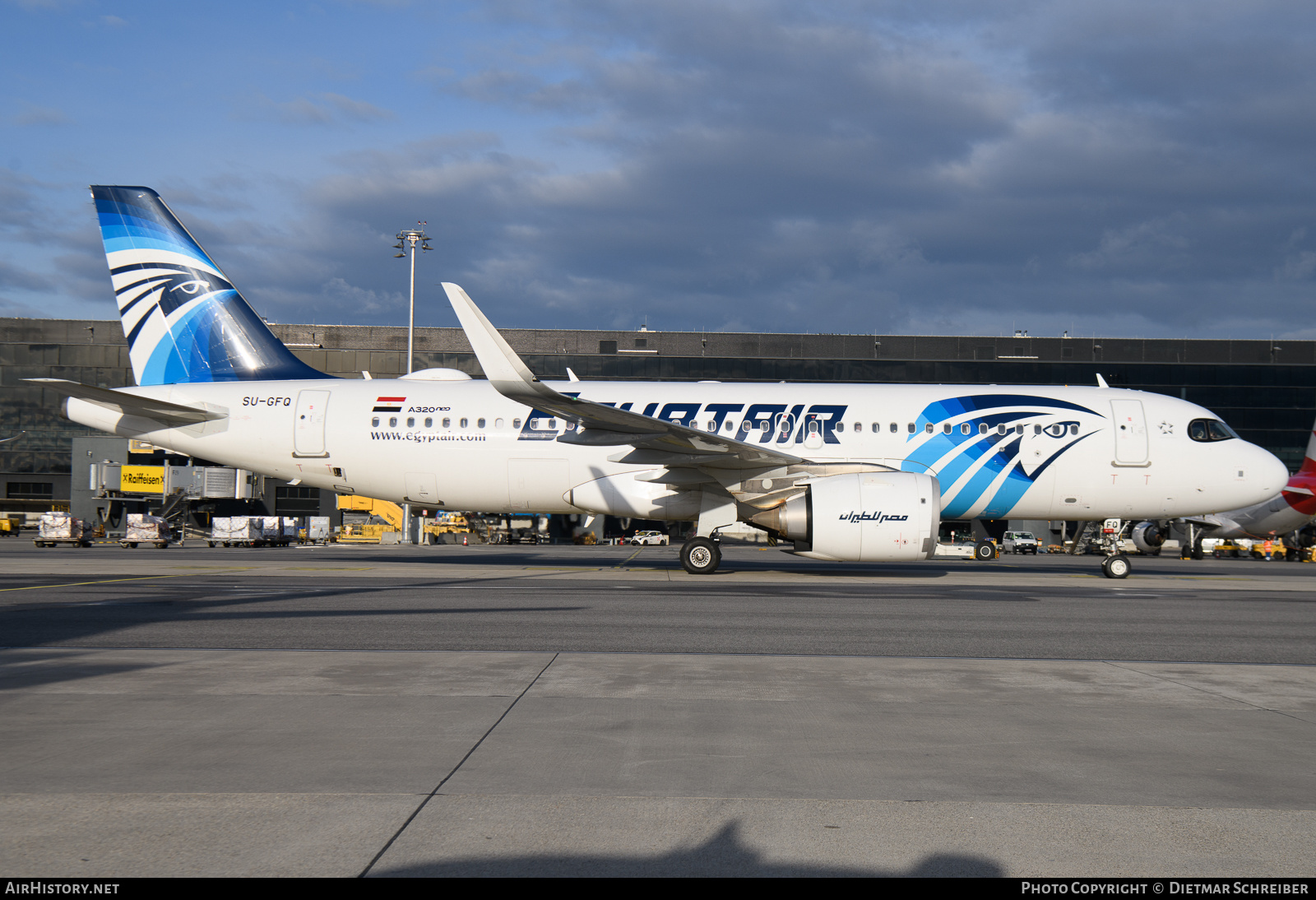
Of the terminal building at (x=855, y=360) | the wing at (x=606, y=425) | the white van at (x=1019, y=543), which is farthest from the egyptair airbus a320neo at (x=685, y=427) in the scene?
the terminal building at (x=855, y=360)

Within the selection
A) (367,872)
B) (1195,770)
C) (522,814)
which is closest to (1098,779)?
(1195,770)

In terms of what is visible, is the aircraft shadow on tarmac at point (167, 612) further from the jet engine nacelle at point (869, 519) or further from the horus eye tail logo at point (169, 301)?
the horus eye tail logo at point (169, 301)

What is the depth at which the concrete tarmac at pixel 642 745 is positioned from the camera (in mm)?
3561

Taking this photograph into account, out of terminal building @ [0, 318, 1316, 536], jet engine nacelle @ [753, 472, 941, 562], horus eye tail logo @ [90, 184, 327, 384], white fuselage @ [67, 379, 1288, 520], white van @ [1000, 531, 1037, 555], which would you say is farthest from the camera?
terminal building @ [0, 318, 1316, 536]

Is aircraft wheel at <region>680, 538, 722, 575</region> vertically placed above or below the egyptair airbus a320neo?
below

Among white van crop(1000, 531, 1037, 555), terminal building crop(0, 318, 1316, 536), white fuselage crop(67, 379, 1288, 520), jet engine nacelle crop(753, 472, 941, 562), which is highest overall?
terminal building crop(0, 318, 1316, 536)

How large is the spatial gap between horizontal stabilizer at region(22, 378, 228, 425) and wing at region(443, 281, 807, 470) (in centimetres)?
807

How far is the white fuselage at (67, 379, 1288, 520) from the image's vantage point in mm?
19844

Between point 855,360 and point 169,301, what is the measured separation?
4995 centimetres

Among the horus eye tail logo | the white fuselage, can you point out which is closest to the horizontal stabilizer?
the white fuselage

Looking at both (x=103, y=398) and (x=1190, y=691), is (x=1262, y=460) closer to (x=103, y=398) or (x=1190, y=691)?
(x=1190, y=691)

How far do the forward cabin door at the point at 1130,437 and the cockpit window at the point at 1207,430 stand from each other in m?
1.09

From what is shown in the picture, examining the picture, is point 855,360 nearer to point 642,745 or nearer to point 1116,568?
point 1116,568

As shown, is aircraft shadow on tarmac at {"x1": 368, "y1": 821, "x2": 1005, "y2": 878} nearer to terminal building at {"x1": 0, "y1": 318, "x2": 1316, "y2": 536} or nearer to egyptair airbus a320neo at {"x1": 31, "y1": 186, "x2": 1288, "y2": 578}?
egyptair airbus a320neo at {"x1": 31, "y1": 186, "x2": 1288, "y2": 578}
